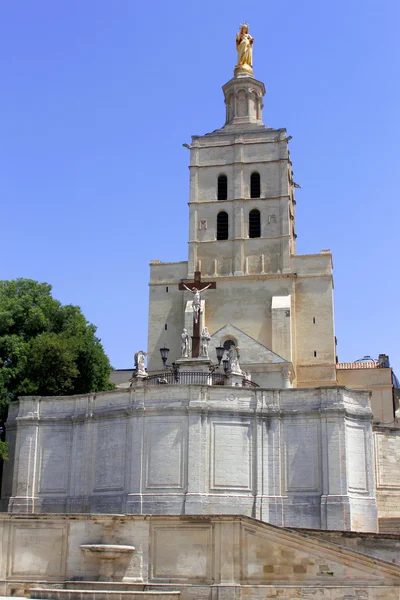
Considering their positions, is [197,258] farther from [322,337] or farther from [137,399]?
[137,399]

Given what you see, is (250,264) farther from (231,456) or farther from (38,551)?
(38,551)

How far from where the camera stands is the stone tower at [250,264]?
5920 cm

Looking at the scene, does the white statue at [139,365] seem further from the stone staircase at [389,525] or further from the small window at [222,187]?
the small window at [222,187]

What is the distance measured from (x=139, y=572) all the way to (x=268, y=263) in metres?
39.7

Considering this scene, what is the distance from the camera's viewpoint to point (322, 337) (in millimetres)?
59469

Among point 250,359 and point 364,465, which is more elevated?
point 250,359

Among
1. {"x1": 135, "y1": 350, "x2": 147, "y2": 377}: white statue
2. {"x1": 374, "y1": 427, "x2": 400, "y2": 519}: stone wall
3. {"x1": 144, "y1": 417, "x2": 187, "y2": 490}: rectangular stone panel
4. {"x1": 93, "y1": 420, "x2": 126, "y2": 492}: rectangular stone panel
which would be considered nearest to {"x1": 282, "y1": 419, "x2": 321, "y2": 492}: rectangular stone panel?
{"x1": 144, "y1": 417, "x2": 187, "y2": 490}: rectangular stone panel

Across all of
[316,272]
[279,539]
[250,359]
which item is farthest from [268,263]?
[279,539]

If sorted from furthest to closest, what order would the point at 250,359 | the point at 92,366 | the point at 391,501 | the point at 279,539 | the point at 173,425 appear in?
the point at 250,359 → the point at 92,366 → the point at 391,501 → the point at 173,425 → the point at 279,539

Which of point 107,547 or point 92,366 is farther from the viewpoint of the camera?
point 92,366

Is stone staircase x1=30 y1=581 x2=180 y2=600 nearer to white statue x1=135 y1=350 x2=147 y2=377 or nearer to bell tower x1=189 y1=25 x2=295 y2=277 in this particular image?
white statue x1=135 y1=350 x2=147 y2=377

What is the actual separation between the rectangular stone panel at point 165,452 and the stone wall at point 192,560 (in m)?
7.75

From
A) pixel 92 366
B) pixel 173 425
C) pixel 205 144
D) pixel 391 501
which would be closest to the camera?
pixel 173 425

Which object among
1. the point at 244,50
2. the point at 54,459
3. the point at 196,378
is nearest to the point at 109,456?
the point at 54,459
